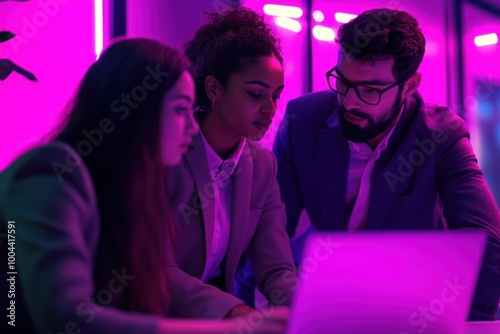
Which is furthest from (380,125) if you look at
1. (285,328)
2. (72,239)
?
(72,239)

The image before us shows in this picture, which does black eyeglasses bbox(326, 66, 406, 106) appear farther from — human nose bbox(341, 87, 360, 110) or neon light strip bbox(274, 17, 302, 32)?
neon light strip bbox(274, 17, 302, 32)


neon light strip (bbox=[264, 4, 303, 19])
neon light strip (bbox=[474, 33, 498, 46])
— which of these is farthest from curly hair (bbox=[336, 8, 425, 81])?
neon light strip (bbox=[474, 33, 498, 46])

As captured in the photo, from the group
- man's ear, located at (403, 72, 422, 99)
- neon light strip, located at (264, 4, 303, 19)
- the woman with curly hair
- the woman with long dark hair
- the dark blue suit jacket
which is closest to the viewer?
the woman with long dark hair

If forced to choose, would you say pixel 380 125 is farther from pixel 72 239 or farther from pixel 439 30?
pixel 439 30

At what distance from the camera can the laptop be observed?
89 cm

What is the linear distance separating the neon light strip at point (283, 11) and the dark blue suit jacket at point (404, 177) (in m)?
1.54

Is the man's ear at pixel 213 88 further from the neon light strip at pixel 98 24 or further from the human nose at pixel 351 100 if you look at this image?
the neon light strip at pixel 98 24

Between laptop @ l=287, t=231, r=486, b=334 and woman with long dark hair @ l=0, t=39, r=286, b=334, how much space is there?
87mm

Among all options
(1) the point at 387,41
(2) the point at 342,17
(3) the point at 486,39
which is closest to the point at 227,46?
(1) the point at 387,41

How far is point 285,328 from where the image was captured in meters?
0.90

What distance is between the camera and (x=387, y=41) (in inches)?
80.0

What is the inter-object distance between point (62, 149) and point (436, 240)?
658 millimetres

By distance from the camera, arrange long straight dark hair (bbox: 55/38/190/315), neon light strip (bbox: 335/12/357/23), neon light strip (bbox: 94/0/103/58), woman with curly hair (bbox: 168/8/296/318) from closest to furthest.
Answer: long straight dark hair (bbox: 55/38/190/315), woman with curly hair (bbox: 168/8/296/318), neon light strip (bbox: 94/0/103/58), neon light strip (bbox: 335/12/357/23)

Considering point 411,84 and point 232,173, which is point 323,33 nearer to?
point 411,84
